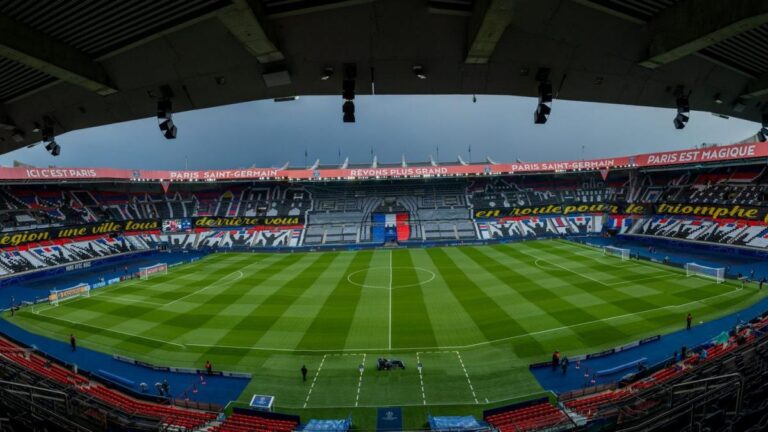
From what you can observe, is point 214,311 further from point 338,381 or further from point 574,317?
point 574,317

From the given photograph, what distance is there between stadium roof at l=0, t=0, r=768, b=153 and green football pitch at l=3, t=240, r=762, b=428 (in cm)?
1181

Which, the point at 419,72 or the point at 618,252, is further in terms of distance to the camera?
the point at 618,252

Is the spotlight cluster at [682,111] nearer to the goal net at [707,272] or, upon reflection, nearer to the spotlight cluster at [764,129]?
the spotlight cluster at [764,129]

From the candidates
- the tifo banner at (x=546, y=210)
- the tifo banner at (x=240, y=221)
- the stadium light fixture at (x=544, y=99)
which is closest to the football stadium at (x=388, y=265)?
the stadium light fixture at (x=544, y=99)

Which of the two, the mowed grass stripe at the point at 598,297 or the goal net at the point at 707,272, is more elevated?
the goal net at the point at 707,272

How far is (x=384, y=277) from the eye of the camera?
34.7m

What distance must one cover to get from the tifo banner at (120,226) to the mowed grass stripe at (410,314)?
30450 millimetres

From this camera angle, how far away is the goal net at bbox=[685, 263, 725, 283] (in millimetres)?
28734

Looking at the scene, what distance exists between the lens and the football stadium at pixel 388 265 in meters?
6.14

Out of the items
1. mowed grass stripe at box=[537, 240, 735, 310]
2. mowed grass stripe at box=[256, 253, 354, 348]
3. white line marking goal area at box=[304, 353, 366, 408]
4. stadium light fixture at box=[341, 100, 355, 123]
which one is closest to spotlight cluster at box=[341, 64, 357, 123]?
stadium light fixture at box=[341, 100, 355, 123]

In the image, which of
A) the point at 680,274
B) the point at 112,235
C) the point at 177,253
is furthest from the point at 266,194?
the point at 680,274

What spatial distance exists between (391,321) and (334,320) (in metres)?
3.55

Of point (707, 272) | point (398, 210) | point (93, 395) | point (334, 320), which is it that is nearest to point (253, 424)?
point (93, 395)

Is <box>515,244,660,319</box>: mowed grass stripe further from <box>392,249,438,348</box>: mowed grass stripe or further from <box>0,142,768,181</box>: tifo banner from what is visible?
<box>0,142,768,181</box>: tifo banner
